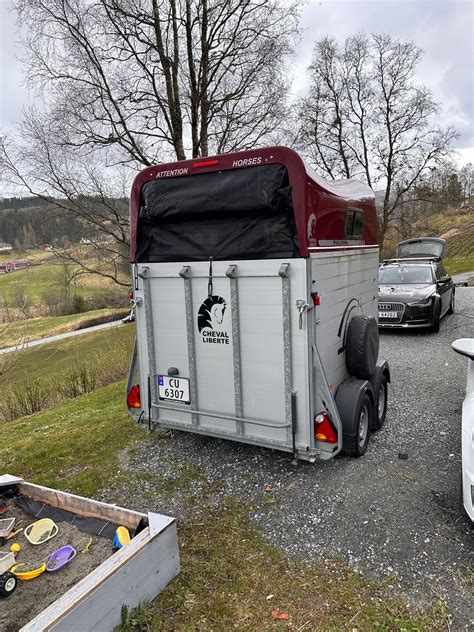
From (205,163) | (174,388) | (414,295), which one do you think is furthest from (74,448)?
(414,295)

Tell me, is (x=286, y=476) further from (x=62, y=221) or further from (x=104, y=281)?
(x=104, y=281)

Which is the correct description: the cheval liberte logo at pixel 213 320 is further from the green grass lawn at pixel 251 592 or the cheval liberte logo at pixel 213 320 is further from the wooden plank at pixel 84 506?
the wooden plank at pixel 84 506

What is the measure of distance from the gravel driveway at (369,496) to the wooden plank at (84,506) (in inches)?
29.9

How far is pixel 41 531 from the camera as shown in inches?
124

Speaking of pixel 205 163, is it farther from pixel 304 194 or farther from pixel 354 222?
pixel 354 222

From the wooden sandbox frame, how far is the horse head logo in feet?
5.82

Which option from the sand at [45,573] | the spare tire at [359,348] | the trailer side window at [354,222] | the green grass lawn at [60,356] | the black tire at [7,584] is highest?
the trailer side window at [354,222]

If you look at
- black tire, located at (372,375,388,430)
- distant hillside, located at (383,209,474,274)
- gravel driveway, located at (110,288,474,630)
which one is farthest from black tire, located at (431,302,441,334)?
distant hillside, located at (383,209,474,274)

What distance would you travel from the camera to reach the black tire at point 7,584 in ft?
8.41

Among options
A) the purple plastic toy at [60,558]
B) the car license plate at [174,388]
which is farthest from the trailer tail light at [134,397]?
the purple plastic toy at [60,558]

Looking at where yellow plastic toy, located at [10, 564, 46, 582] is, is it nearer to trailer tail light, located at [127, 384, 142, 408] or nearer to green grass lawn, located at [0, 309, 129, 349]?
trailer tail light, located at [127, 384, 142, 408]

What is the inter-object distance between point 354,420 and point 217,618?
2.12 metres

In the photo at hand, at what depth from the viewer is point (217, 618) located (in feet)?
8.55

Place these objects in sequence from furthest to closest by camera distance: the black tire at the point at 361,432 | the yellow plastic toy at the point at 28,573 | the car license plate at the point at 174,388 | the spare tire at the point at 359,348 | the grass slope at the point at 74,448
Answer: the grass slope at the point at 74,448, the spare tire at the point at 359,348, the car license plate at the point at 174,388, the black tire at the point at 361,432, the yellow plastic toy at the point at 28,573
